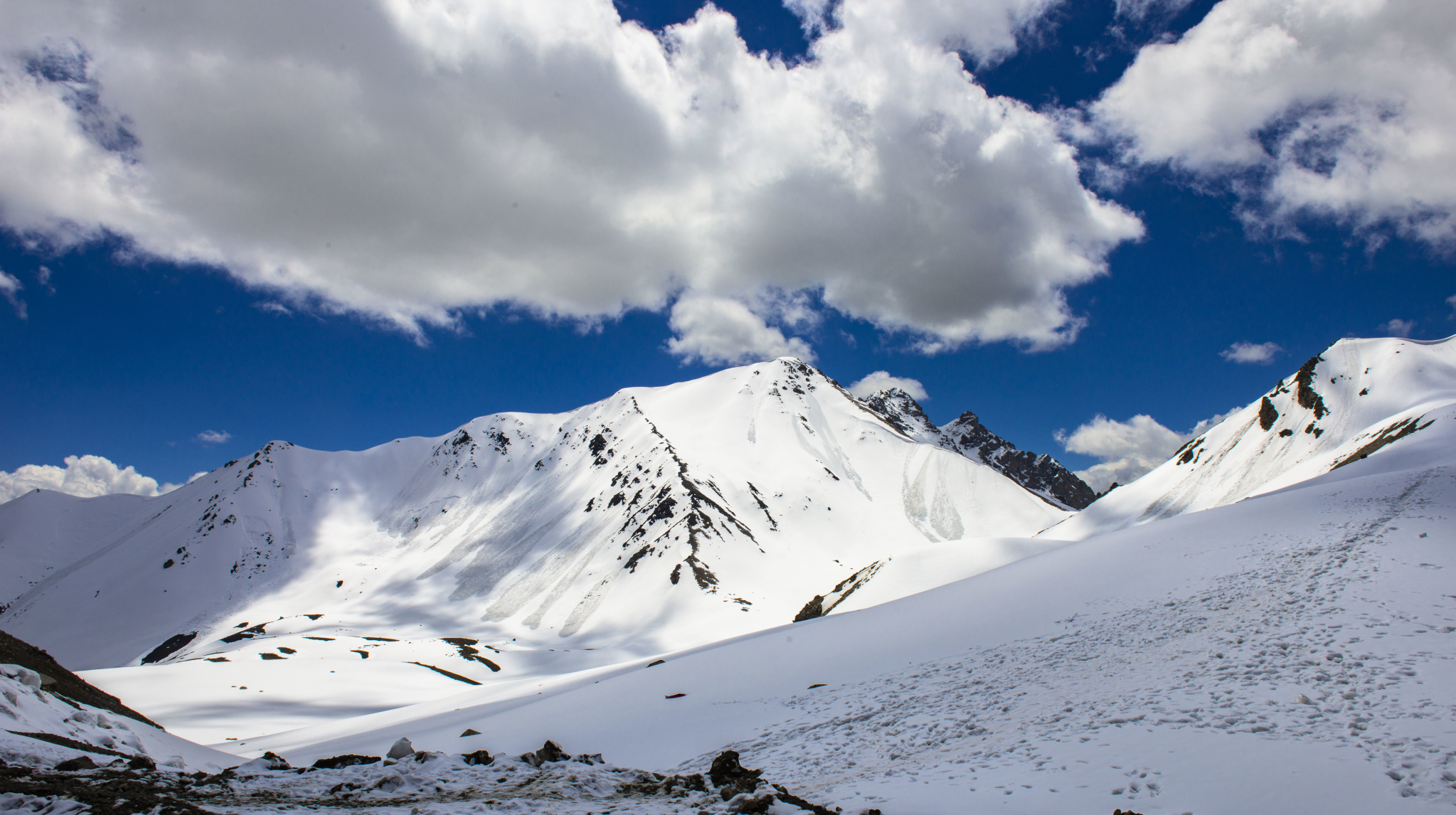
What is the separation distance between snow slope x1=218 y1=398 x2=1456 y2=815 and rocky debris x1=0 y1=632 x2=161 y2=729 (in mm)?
8997

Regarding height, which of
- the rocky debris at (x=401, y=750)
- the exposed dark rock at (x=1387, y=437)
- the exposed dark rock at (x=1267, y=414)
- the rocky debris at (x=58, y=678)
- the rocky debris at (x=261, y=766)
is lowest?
the rocky debris at (x=401, y=750)

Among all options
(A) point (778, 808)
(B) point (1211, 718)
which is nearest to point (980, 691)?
(B) point (1211, 718)

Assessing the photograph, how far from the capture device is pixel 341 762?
12.0 metres

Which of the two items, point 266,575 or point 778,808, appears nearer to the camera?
point 778,808

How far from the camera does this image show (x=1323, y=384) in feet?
351

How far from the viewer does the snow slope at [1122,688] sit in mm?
8734

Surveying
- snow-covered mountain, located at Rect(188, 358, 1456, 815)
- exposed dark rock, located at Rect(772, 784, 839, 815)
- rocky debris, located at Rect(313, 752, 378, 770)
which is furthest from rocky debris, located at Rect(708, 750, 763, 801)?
rocky debris, located at Rect(313, 752, 378, 770)

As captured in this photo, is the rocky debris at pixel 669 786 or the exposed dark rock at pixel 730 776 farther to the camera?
the rocky debris at pixel 669 786

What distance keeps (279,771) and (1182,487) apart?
128 meters

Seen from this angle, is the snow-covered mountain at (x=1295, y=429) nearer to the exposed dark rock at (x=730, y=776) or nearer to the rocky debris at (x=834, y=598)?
the rocky debris at (x=834, y=598)

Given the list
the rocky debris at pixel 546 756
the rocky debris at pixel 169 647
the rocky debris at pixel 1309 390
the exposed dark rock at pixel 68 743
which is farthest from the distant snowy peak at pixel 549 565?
the rocky debris at pixel 546 756

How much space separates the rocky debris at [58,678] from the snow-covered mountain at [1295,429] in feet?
344

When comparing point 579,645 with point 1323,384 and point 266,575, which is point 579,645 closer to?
point 266,575

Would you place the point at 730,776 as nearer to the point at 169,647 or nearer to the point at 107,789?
the point at 107,789
